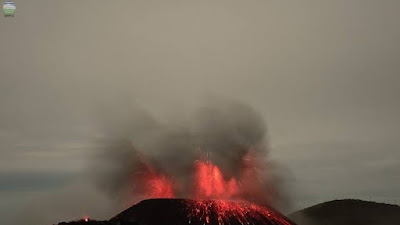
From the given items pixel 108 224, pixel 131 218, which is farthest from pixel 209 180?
pixel 108 224

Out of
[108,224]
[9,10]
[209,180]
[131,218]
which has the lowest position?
[108,224]

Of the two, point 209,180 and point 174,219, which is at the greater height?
point 209,180

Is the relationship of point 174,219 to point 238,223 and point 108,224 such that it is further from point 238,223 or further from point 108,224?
point 108,224

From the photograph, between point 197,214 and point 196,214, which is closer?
point 196,214

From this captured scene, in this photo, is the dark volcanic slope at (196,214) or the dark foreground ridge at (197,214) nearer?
the dark foreground ridge at (197,214)

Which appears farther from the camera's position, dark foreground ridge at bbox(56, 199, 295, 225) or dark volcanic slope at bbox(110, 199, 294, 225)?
dark volcanic slope at bbox(110, 199, 294, 225)
